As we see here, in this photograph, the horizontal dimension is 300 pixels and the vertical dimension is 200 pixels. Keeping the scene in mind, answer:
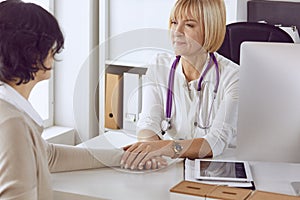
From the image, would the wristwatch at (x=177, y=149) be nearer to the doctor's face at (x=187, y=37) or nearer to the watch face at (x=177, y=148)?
the watch face at (x=177, y=148)

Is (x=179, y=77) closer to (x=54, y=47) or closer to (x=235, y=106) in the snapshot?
(x=235, y=106)

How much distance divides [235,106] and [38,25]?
818mm

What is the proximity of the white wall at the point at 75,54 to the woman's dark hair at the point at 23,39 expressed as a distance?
1864mm

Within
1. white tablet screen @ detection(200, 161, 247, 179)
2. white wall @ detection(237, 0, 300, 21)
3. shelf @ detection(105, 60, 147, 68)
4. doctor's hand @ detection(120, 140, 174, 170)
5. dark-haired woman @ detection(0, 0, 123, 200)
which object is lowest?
white tablet screen @ detection(200, 161, 247, 179)

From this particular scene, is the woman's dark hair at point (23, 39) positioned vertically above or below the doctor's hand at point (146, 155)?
above

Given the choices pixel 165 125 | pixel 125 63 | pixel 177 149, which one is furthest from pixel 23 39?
pixel 125 63

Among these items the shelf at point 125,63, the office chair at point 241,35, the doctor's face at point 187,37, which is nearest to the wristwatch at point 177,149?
the doctor's face at point 187,37

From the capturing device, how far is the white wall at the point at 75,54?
3311mm

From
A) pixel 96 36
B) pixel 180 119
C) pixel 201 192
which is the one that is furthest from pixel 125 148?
pixel 96 36

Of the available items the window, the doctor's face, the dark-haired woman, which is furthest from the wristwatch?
the window

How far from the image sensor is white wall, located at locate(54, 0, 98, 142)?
331 centimetres

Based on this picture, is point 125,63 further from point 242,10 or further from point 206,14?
point 206,14

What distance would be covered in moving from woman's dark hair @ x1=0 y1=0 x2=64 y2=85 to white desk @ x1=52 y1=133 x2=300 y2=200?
1.11 ft

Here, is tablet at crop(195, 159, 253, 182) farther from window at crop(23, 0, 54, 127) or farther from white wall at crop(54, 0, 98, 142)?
window at crop(23, 0, 54, 127)
